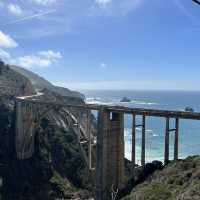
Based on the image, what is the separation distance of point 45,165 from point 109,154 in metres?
18.3

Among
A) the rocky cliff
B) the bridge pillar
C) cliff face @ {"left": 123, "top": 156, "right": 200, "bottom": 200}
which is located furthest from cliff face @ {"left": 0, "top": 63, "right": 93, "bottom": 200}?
cliff face @ {"left": 123, "top": 156, "right": 200, "bottom": 200}

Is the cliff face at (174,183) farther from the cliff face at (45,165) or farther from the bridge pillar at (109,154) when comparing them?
the cliff face at (45,165)

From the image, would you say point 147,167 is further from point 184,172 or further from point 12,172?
point 12,172

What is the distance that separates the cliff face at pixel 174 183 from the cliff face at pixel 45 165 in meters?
Result: 21.7

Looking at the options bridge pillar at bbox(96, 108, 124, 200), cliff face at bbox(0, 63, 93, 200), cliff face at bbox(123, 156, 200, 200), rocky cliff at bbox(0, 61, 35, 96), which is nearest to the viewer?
cliff face at bbox(123, 156, 200, 200)

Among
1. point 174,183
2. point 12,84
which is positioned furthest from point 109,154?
point 12,84

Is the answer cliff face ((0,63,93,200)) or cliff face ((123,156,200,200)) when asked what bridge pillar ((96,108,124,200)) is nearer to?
cliff face ((123,156,200,200))

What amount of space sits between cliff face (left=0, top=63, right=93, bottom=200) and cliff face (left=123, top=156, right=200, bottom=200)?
71.3 ft

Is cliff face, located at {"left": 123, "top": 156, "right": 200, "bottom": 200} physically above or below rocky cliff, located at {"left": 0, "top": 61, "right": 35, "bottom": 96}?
below

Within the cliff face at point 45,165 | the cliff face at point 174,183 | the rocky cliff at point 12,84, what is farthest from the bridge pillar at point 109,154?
the rocky cliff at point 12,84

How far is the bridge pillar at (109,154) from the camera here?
40.3m

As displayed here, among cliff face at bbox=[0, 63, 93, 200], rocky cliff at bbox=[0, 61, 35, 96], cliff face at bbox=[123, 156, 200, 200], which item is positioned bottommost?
cliff face at bbox=[0, 63, 93, 200]

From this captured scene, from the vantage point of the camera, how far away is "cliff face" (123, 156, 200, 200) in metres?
25.4

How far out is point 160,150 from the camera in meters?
79.6
